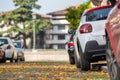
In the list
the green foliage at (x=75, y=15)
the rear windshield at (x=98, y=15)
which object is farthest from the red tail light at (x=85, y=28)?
the green foliage at (x=75, y=15)

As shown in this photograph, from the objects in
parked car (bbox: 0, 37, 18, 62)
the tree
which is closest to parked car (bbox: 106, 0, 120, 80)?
parked car (bbox: 0, 37, 18, 62)

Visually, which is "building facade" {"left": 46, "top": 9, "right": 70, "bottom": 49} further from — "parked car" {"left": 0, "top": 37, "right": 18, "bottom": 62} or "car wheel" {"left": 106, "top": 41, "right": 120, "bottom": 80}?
"car wheel" {"left": 106, "top": 41, "right": 120, "bottom": 80}

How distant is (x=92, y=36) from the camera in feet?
46.2

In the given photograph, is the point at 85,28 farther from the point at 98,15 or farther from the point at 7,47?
the point at 7,47

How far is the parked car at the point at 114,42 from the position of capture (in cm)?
782

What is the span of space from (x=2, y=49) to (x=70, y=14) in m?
35.3

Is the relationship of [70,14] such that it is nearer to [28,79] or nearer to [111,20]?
[28,79]

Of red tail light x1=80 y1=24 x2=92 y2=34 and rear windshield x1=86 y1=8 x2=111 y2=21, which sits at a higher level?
rear windshield x1=86 y1=8 x2=111 y2=21

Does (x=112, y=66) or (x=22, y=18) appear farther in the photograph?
(x=22, y=18)

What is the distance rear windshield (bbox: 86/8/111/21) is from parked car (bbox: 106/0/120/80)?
531cm

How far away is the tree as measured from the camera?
10650 centimetres

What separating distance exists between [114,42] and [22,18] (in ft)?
327

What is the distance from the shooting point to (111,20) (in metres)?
8.53

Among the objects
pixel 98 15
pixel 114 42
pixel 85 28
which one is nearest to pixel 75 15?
pixel 98 15
